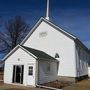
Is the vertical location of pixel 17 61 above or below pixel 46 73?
above

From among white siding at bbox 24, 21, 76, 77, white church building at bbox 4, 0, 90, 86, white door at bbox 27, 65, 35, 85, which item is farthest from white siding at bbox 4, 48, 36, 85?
white siding at bbox 24, 21, 76, 77

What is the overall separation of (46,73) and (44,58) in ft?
6.33

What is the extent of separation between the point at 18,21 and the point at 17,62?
28.5 meters

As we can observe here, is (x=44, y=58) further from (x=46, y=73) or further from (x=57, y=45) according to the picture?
(x=57, y=45)

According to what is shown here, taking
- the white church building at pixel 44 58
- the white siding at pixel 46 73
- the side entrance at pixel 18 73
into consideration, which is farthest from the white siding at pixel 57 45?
the side entrance at pixel 18 73

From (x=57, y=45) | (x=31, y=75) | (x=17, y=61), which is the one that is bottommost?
(x=31, y=75)

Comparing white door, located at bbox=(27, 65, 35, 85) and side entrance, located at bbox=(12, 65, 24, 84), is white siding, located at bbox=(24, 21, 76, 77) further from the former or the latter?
side entrance, located at bbox=(12, 65, 24, 84)

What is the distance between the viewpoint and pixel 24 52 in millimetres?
23422

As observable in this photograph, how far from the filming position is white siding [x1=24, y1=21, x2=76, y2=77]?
26.4 m

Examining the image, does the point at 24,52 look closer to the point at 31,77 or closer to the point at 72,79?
the point at 31,77

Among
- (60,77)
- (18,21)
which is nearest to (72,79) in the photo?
(60,77)

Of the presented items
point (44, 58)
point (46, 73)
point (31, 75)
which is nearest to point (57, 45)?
point (44, 58)

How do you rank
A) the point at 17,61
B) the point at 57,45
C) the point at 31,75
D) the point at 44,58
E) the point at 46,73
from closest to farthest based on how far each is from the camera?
the point at 31,75, the point at 44,58, the point at 17,61, the point at 46,73, the point at 57,45

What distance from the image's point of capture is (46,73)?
24297 mm
